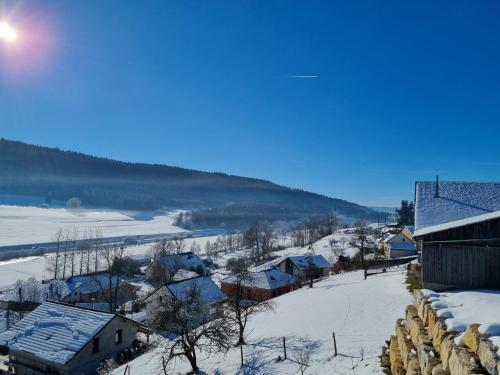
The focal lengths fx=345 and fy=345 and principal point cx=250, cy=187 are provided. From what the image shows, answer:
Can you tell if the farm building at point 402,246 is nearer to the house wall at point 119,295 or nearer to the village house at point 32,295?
the house wall at point 119,295

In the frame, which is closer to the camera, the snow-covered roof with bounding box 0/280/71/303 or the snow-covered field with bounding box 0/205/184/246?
the snow-covered roof with bounding box 0/280/71/303

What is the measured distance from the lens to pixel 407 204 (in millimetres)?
100375

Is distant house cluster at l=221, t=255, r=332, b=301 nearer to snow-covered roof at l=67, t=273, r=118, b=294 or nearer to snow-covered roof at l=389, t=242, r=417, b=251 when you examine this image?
snow-covered roof at l=389, t=242, r=417, b=251

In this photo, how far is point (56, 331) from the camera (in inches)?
1035

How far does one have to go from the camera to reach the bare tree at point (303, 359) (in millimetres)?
15438

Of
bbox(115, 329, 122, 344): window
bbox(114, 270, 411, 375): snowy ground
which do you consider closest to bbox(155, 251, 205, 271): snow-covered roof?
bbox(115, 329, 122, 344): window

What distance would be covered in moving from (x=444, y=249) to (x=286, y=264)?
4862 centimetres

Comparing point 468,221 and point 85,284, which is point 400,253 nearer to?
point 468,221

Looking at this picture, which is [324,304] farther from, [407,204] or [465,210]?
[407,204]

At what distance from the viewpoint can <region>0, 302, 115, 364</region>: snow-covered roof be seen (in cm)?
2459

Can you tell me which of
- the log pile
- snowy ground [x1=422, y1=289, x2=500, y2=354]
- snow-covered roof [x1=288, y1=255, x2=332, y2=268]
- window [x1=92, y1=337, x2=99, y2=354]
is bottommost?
window [x1=92, y1=337, x2=99, y2=354]

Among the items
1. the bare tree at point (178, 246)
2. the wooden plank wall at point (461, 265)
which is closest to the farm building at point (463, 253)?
the wooden plank wall at point (461, 265)

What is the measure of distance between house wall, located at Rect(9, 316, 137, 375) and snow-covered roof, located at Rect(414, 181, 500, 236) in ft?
78.1

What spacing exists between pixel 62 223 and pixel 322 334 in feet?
475
